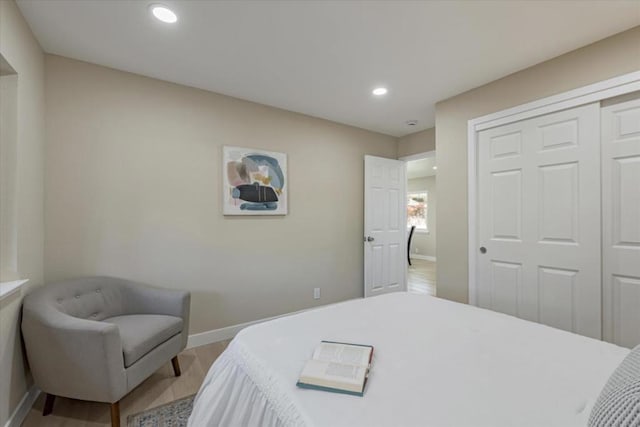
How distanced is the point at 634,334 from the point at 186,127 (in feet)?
12.3

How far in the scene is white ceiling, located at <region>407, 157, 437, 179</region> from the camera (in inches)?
239

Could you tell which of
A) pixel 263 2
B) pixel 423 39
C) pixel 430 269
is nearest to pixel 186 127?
pixel 263 2

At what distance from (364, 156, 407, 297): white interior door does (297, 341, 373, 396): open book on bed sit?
8.52ft

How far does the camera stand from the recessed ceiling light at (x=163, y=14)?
164 cm

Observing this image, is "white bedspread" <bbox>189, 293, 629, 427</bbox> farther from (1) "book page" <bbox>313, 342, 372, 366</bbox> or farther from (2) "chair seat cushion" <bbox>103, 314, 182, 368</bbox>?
(2) "chair seat cushion" <bbox>103, 314, 182, 368</bbox>

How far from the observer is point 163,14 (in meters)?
1.70

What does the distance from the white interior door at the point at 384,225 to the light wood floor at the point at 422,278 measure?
467 millimetres

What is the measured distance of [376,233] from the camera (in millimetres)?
3844

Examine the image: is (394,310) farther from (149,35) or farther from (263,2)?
(149,35)

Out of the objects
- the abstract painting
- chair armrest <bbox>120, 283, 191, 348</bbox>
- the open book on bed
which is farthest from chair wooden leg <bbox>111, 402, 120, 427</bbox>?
the abstract painting

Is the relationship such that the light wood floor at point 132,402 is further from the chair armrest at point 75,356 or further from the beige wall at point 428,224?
the beige wall at point 428,224

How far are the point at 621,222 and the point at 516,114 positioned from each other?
3.52 ft

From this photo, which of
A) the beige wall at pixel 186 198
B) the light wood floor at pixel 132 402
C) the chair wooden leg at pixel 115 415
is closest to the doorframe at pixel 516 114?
the beige wall at pixel 186 198

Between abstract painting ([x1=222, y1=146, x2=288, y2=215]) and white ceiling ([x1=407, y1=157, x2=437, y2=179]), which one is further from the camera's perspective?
white ceiling ([x1=407, y1=157, x2=437, y2=179])
